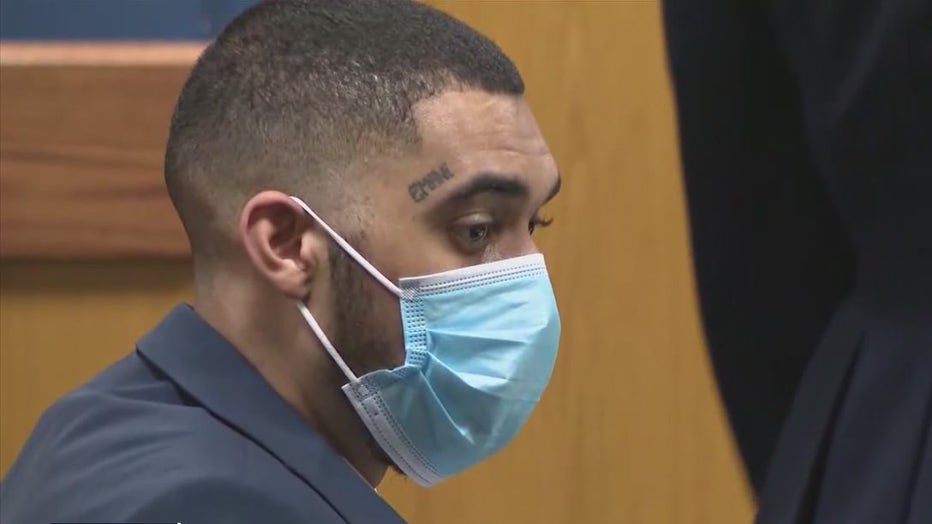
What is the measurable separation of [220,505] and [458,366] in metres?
0.26

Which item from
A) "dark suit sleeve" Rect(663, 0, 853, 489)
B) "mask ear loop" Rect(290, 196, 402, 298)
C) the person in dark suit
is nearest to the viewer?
the person in dark suit

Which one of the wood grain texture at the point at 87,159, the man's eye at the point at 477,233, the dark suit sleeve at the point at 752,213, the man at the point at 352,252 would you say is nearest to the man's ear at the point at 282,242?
the man at the point at 352,252

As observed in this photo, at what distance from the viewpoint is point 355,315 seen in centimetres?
78

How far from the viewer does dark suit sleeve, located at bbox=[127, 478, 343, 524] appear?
1.88ft

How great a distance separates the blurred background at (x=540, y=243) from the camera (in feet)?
3.99

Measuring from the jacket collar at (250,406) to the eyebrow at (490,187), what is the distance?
182 mm

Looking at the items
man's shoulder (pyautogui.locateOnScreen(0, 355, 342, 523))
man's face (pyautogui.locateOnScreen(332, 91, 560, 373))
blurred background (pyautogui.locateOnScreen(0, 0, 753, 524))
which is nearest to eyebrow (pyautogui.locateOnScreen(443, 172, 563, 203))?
man's face (pyautogui.locateOnScreen(332, 91, 560, 373))

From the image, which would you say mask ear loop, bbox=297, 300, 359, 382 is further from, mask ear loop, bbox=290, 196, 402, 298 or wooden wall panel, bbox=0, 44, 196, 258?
wooden wall panel, bbox=0, 44, 196, 258

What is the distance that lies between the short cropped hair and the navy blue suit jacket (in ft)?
0.33

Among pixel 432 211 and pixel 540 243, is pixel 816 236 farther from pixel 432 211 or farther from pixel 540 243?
pixel 540 243

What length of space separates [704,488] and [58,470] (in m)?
0.85

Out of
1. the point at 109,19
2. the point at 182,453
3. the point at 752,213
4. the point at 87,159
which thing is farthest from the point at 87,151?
the point at 752,213

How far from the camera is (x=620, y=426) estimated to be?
4.23 ft

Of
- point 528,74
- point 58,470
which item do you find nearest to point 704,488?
point 528,74
